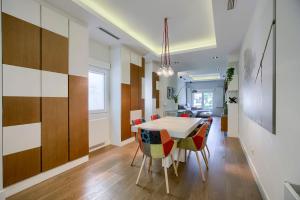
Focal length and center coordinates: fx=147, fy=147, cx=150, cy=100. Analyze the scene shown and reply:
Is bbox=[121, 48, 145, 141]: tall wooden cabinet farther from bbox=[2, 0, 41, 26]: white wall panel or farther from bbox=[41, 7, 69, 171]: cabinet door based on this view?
bbox=[2, 0, 41, 26]: white wall panel

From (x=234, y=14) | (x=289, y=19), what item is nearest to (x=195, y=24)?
(x=234, y=14)

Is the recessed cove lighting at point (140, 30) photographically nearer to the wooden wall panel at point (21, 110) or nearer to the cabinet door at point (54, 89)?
the cabinet door at point (54, 89)

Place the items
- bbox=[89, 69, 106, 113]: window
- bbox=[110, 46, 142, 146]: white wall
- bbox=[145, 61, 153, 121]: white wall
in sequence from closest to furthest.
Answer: bbox=[89, 69, 106, 113]: window → bbox=[110, 46, 142, 146]: white wall → bbox=[145, 61, 153, 121]: white wall

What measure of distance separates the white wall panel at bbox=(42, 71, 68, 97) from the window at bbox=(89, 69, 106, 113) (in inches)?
44.2

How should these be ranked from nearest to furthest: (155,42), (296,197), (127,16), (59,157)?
(296,197)
(59,157)
(127,16)
(155,42)

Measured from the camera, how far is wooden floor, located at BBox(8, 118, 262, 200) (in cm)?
194

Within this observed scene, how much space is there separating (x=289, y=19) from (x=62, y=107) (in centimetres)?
311

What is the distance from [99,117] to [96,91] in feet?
2.32

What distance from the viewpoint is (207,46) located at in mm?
4480

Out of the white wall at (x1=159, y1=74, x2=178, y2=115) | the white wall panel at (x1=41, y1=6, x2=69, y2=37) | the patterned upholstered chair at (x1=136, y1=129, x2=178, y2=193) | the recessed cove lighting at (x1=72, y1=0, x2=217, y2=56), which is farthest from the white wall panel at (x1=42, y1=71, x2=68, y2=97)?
the white wall at (x1=159, y1=74, x2=178, y2=115)

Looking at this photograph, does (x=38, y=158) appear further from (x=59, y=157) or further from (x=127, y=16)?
(x=127, y=16)

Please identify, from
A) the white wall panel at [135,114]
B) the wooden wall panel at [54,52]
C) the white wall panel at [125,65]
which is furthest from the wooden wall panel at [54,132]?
the white wall panel at [135,114]

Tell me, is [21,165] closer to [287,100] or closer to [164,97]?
[287,100]

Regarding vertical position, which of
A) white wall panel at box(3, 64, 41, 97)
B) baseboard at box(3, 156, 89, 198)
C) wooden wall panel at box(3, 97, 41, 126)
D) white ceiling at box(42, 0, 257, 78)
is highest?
white ceiling at box(42, 0, 257, 78)
